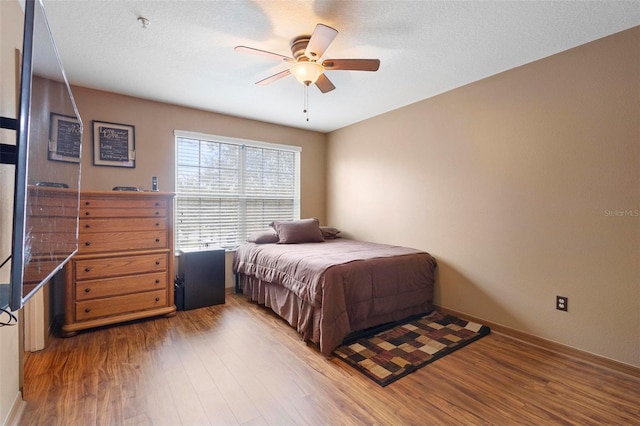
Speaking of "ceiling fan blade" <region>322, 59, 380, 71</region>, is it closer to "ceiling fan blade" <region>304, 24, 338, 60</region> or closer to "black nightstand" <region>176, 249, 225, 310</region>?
"ceiling fan blade" <region>304, 24, 338, 60</region>

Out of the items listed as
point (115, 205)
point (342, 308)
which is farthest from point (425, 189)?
point (115, 205)

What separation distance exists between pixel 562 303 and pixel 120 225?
3858 millimetres

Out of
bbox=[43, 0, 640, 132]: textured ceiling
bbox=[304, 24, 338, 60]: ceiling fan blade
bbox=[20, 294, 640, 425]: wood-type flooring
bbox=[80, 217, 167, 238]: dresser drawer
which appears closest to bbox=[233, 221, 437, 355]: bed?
bbox=[20, 294, 640, 425]: wood-type flooring

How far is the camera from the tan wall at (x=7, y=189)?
1.44 metres

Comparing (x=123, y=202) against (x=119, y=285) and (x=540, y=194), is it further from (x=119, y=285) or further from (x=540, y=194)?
(x=540, y=194)

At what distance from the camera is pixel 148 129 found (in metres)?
3.52

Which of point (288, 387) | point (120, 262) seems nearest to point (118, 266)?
point (120, 262)

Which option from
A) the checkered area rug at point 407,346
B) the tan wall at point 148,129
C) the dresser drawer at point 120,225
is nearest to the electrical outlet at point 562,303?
the checkered area rug at point 407,346

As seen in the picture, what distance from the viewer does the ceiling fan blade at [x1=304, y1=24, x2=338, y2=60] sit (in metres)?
1.81

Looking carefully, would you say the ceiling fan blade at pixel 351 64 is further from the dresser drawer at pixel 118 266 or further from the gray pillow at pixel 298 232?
the dresser drawer at pixel 118 266

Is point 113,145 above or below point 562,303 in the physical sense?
above

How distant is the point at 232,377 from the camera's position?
2059 mm

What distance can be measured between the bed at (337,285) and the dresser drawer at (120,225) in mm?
1056

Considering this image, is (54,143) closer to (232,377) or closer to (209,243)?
(232,377)
